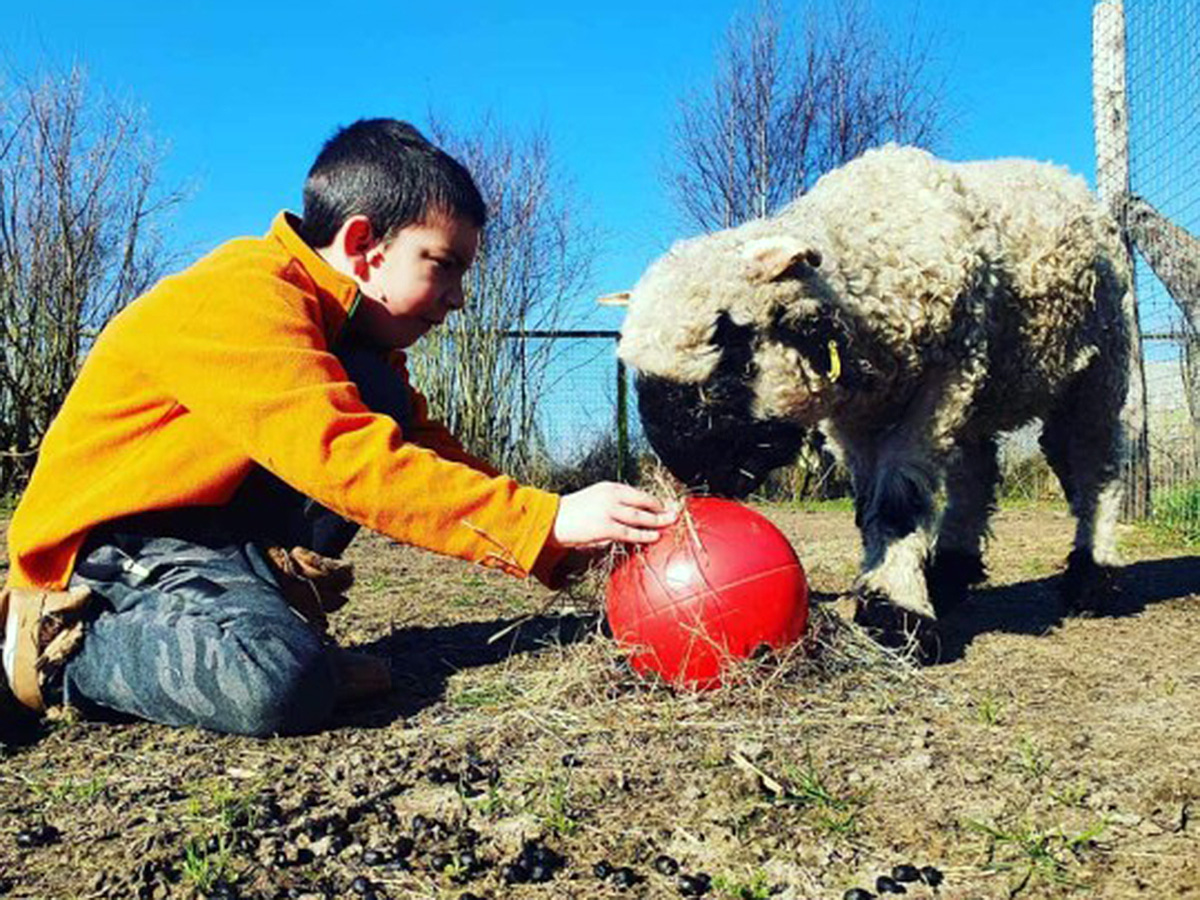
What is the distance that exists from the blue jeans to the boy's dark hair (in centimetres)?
93

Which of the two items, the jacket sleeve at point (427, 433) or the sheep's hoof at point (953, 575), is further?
the sheep's hoof at point (953, 575)

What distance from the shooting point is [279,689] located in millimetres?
3250

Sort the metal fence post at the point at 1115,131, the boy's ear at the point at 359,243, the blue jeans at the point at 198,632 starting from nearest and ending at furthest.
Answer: the blue jeans at the point at 198,632 < the boy's ear at the point at 359,243 < the metal fence post at the point at 1115,131

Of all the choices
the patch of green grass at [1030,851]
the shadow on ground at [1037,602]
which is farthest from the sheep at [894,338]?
the patch of green grass at [1030,851]

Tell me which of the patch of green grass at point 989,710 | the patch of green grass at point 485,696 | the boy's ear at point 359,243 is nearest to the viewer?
the patch of green grass at point 989,710

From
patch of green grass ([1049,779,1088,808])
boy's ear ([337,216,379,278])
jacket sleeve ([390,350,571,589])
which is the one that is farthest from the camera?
jacket sleeve ([390,350,571,589])

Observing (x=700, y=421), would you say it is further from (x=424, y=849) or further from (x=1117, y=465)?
(x=1117, y=465)

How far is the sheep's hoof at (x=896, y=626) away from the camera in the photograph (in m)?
4.25

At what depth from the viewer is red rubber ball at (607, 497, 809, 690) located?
3.47 meters

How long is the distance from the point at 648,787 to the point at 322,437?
130cm

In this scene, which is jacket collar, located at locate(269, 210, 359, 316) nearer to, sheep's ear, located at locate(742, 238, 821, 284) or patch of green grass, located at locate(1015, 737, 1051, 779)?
sheep's ear, located at locate(742, 238, 821, 284)

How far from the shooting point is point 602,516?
3.24 metres

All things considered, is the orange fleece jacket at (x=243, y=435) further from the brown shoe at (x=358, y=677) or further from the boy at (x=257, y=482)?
the brown shoe at (x=358, y=677)

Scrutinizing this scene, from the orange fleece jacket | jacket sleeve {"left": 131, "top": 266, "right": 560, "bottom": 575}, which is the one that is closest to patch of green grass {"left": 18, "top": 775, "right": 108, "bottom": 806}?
the orange fleece jacket
